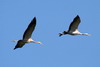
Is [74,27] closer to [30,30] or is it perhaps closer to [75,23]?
[75,23]

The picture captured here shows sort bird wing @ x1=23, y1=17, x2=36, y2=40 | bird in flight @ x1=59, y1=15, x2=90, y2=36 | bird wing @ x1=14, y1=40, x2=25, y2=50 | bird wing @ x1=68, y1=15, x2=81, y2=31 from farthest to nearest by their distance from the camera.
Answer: bird in flight @ x1=59, y1=15, x2=90, y2=36 < bird wing @ x1=68, y1=15, x2=81, y2=31 < bird wing @ x1=14, y1=40, x2=25, y2=50 < bird wing @ x1=23, y1=17, x2=36, y2=40

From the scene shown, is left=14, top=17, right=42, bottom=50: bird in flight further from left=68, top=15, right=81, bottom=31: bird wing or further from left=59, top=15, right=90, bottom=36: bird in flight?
left=68, top=15, right=81, bottom=31: bird wing

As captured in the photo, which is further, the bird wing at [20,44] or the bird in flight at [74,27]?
the bird in flight at [74,27]

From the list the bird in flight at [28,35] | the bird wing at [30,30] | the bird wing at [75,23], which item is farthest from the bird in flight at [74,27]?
the bird wing at [30,30]

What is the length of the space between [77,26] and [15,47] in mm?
6798

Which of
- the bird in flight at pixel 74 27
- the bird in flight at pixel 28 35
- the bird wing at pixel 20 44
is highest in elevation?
the bird in flight at pixel 74 27

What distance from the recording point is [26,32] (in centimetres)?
4425

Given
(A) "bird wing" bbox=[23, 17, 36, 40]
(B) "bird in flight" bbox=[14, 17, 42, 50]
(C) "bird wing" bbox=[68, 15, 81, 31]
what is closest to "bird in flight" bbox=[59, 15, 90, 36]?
(C) "bird wing" bbox=[68, 15, 81, 31]

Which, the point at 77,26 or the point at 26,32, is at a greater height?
the point at 77,26

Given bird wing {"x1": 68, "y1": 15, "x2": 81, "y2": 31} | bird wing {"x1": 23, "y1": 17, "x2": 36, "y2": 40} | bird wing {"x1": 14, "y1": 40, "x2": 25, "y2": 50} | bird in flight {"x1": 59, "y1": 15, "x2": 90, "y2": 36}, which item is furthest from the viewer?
bird in flight {"x1": 59, "y1": 15, "x2": 90, "y2": 36}

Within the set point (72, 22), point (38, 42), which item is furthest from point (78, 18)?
point (38, 42)

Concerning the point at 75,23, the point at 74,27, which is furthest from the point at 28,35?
the point at 74,27

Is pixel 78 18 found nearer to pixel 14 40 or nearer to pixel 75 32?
pixel 75 32

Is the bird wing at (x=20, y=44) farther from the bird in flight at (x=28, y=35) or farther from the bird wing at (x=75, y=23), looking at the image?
the bird wing at (x=75, y=23)
